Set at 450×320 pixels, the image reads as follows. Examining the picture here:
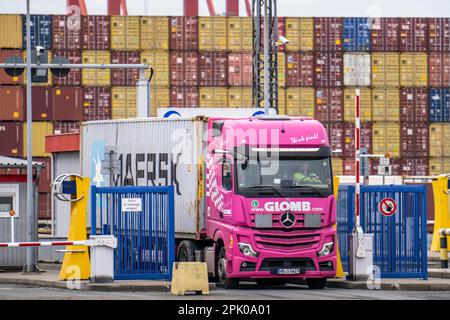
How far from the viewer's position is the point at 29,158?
3419 centimetres

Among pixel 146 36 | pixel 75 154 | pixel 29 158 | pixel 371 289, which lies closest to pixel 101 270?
pixel 371 289

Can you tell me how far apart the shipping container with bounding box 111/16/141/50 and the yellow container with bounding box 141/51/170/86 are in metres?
A: 0.77

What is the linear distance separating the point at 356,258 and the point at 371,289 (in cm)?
95

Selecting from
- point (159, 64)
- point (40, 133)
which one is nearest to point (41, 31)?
point (40, 133)

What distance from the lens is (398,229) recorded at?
28922mm

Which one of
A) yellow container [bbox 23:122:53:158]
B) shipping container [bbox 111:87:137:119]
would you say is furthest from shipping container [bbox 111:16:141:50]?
yellow container [bbox 23:122:53:158]

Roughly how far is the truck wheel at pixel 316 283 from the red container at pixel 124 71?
149ft

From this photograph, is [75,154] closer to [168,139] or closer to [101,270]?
[168,139]

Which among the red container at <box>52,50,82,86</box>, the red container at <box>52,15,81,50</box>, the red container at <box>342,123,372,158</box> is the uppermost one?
the red container at <box>52,15,81,50</box>

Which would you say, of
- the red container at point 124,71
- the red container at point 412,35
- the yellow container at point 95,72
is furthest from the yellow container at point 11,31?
the red container at point 412,35

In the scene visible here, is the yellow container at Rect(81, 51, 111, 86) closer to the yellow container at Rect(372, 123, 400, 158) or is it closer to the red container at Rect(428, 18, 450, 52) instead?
the yellow container at Rect(372, 123, 400, 158)

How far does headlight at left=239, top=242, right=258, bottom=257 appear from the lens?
27.5 metres

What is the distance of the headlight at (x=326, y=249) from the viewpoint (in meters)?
27.8

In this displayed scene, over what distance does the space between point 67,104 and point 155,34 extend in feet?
19.7
